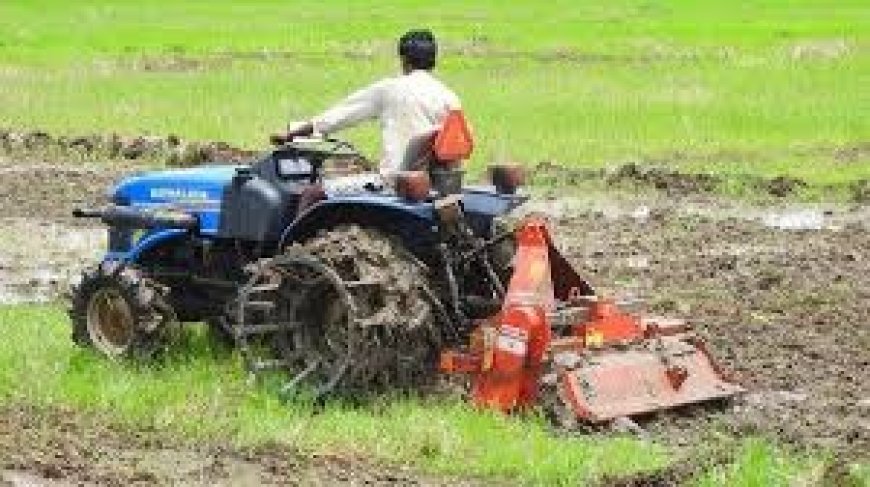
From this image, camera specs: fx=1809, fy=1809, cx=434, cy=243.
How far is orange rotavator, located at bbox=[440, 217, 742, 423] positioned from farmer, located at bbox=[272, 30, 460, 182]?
2.50ft

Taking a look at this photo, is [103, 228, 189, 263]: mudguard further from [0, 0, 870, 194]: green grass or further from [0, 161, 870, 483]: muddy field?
[0, 0, 870, 194]: green grass

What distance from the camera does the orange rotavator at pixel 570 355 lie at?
8.72 m

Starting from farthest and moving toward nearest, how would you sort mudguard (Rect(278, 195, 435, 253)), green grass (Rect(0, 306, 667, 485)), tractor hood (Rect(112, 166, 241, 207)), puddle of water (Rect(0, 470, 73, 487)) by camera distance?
tractor hood (Rect(112, 166, 241, 207)), mudguard (Rect(278, 195, 435, 253)), green grass (Rect(0, 306, 667, 485)), puddle of water (Rect(0, 470, 73, 487))

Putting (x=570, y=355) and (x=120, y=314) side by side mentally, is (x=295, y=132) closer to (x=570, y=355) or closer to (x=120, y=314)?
(x=120, y=314)

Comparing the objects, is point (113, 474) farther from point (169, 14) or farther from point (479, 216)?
point (169, 14)

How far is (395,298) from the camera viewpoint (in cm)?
877

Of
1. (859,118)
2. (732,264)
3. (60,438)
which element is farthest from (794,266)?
(859,118)

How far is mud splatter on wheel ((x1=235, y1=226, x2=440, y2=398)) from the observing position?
878 cm

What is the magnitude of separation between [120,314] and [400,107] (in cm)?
196

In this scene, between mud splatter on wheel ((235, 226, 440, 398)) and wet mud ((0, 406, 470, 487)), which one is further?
mud splatter on wheel ((235, 226, 440, 398))

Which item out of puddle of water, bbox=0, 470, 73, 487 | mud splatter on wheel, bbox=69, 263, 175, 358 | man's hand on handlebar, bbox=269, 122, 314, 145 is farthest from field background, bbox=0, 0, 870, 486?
man's hand on handlebar, bbox=269, 122, 314, 145

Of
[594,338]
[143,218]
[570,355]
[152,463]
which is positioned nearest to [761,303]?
[594,338]

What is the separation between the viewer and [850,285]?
12.9m

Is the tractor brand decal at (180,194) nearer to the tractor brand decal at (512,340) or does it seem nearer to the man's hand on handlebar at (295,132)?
the man's hand on handlebar at (295,132)
